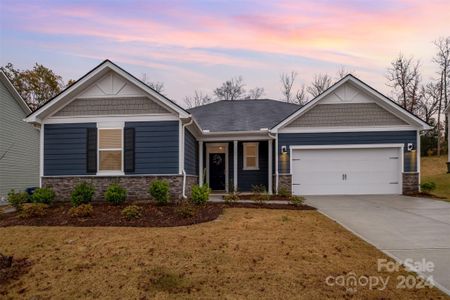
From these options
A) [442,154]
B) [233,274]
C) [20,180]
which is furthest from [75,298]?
[442,154]

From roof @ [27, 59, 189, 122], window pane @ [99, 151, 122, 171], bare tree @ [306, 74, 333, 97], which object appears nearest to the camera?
roof @ [27, 59, 189, 122]

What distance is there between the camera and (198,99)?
42531mm

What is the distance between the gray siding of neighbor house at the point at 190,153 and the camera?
1293 centimetres

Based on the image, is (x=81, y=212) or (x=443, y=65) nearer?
(x=81, y=212)

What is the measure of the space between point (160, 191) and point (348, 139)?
7990mm

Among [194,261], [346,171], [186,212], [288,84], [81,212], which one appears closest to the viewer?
[194,261]

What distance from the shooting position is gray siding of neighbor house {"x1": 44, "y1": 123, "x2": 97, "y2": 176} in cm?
1211

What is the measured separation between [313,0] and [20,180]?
15.6 m

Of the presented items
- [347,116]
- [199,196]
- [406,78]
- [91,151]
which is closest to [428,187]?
[347,116]

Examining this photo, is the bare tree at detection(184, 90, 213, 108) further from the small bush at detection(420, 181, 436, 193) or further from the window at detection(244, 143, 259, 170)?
the small bush at detection(420, 181, 436, 193)

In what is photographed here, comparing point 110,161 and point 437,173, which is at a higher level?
point 110,161

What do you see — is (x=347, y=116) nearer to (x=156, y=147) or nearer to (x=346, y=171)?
(x=346, y=171)

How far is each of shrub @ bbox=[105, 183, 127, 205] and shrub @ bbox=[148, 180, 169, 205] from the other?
34.9 inches

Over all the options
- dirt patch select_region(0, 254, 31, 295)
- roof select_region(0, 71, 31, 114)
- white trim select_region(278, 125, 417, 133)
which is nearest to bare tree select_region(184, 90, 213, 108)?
roof select_region(0, 71, 31, 114)
